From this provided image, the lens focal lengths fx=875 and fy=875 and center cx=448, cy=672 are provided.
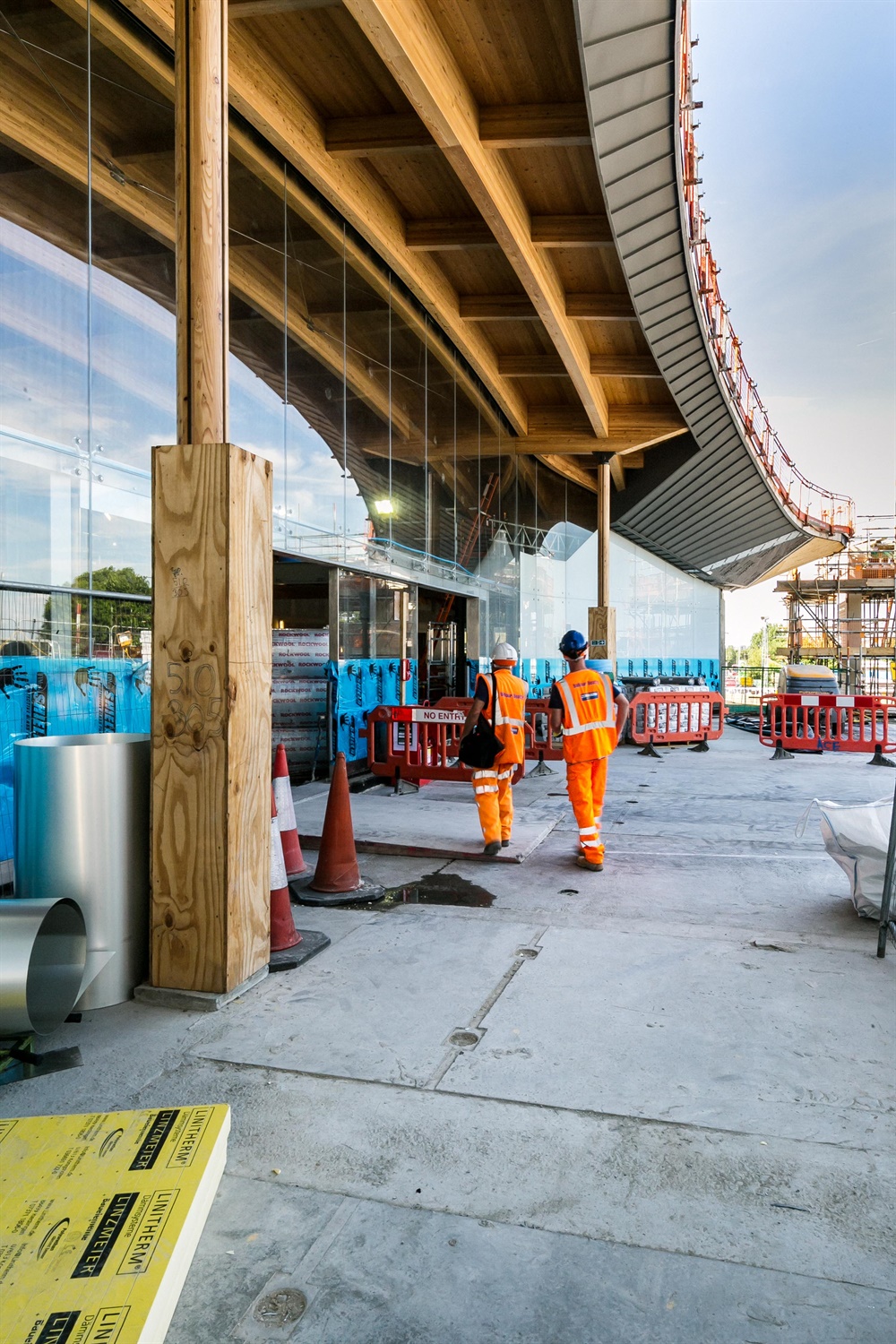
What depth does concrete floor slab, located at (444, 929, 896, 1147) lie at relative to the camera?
330cm

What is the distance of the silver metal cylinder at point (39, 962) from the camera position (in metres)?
3.49

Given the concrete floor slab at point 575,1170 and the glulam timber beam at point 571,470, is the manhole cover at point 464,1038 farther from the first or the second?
the glulam timber beam at point 571,470

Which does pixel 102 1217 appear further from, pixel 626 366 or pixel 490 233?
pixel 626 366

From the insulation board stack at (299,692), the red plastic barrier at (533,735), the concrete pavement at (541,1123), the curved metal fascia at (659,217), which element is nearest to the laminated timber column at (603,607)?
the curved metal fascia at (659,217)

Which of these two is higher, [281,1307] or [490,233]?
[490,233]

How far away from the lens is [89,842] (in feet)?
13.7

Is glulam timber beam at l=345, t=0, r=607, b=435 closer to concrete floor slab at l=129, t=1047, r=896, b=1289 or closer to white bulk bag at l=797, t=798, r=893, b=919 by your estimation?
white bulk bag at l=797, t=798, r=893, b=919

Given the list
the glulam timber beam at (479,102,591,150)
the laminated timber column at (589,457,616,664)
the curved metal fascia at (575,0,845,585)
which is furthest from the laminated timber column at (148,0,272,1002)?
the laminated timber column at (589,457,616,664)

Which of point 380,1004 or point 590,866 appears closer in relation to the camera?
point 380,1004

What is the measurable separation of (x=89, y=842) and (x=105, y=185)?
228 inches

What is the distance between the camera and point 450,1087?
3412 millimetres

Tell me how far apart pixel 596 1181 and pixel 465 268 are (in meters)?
13.9

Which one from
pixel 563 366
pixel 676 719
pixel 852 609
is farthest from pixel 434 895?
pixel 852 609

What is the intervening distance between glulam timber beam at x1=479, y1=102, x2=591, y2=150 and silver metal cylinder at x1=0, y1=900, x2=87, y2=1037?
877 cm
